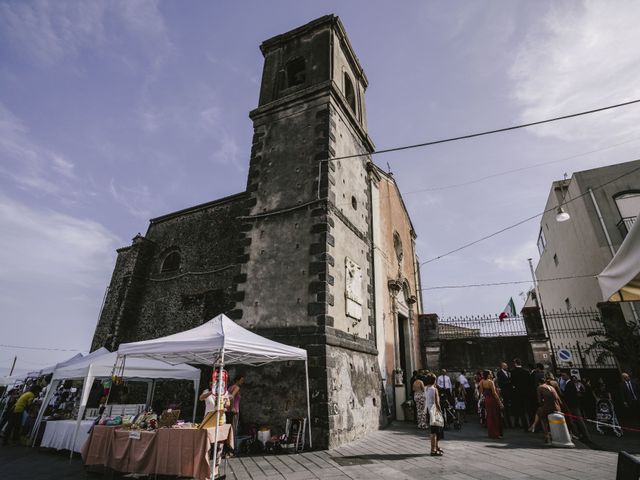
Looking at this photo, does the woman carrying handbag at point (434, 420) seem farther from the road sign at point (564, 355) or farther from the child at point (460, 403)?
the road sign at point (564, 355)

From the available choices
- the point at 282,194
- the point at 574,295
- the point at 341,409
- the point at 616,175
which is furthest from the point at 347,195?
the point at 574,295

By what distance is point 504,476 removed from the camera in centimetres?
460

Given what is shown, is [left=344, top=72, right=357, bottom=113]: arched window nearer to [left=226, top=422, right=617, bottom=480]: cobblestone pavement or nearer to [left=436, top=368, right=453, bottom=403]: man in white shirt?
[left=436, top=368, right=453, bottom=403]: man in white shirt

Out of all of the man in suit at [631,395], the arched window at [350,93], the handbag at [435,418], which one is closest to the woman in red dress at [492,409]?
the handbag at [435,418]

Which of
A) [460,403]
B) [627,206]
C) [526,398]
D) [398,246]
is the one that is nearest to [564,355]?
[526,398]

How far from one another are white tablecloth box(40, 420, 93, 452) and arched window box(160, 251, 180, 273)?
735 centimetres

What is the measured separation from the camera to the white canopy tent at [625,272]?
2216 millimetres

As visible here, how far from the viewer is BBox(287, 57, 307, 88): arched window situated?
40.9ft

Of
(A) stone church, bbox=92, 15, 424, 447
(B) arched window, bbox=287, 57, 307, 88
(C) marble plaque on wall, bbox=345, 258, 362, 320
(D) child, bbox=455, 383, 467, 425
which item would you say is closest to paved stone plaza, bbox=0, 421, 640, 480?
(A) stone church, bbox=92, 15, 424, 447

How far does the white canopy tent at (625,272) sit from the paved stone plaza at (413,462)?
11.0 ft

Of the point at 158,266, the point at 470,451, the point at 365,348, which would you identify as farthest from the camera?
the point at 158,266

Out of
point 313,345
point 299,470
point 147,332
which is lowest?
point 299,470

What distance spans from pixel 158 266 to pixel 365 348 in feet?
34.1

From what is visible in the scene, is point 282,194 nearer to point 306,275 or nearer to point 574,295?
point 306,275
